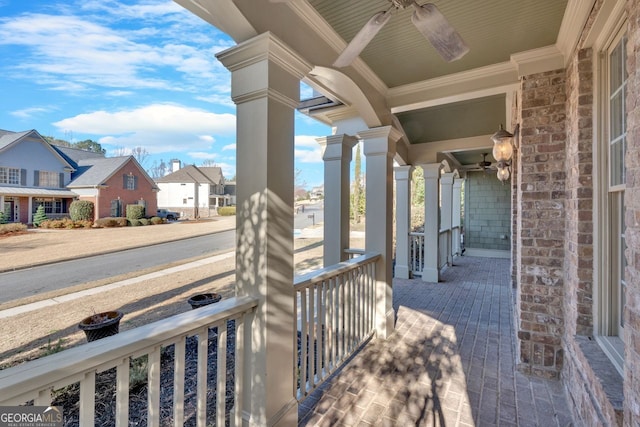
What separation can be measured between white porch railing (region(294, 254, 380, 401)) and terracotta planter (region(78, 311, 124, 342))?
2.19 meters

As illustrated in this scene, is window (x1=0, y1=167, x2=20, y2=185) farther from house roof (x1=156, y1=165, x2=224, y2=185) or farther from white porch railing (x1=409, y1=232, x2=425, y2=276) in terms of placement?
white porch railing (x1=409, y1=232, x2=425, y2=276)

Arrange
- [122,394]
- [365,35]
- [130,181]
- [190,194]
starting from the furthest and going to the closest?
[190,194] < [130,181] < [365,35] < [122,394]

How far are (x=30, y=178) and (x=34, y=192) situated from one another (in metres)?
0.18

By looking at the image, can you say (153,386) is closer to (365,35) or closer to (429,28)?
(365,35)

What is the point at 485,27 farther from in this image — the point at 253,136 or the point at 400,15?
the point at 253,136

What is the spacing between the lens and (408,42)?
7.92 ft

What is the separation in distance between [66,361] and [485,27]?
3258 millimetres

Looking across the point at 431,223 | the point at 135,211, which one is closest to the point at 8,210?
the point at 135,211

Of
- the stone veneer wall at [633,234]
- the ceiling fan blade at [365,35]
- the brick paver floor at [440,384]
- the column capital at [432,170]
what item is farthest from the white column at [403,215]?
the stone veneer wall at [633,234]

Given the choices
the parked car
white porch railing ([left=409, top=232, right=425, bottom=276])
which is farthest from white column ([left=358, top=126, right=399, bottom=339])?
the parked car

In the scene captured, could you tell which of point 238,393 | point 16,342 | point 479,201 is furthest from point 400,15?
point 479,201

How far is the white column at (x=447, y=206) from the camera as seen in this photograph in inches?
285

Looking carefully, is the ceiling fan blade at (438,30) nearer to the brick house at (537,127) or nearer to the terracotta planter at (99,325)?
the brick house at (537,127)

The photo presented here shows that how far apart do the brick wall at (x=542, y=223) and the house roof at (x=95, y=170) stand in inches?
213
